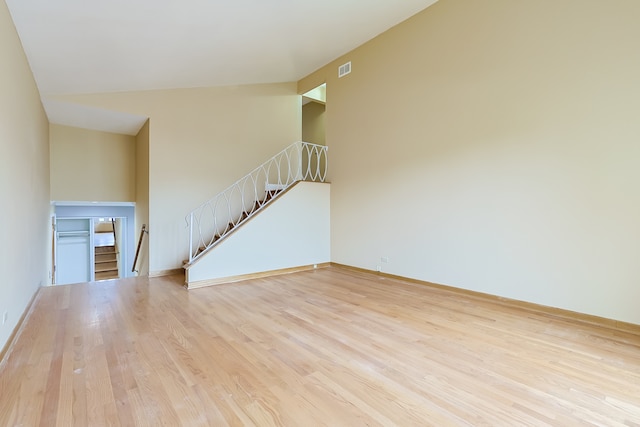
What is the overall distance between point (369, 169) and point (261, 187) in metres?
2.47

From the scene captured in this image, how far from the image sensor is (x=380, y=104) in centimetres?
506

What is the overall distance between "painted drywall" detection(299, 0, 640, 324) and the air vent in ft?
→ 1.55

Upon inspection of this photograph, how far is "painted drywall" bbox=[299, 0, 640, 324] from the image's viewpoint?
2809mm

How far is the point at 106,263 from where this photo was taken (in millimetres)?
10297

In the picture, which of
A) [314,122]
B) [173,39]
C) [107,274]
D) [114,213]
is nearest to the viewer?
[173,39]

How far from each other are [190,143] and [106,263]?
7.62 meters

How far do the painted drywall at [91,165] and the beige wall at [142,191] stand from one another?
0.33 meters

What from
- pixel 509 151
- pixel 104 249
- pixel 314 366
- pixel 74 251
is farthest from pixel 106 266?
pixel 509 151

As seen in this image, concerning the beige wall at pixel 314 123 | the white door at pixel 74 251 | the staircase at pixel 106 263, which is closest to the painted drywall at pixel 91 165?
the white door at pixel 74 251

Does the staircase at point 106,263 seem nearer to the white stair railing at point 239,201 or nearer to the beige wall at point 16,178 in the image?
the white stair railing at point 239,201

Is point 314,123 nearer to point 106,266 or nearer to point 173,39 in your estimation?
point 173,39

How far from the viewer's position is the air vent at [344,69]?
18.6 ft

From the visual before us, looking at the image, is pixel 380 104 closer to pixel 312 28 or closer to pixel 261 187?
pixel 312 28

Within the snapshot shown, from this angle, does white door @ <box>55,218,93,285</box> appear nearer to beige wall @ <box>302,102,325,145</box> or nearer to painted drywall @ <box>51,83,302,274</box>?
painted drywall @ <box>51,83,302,274</box>
